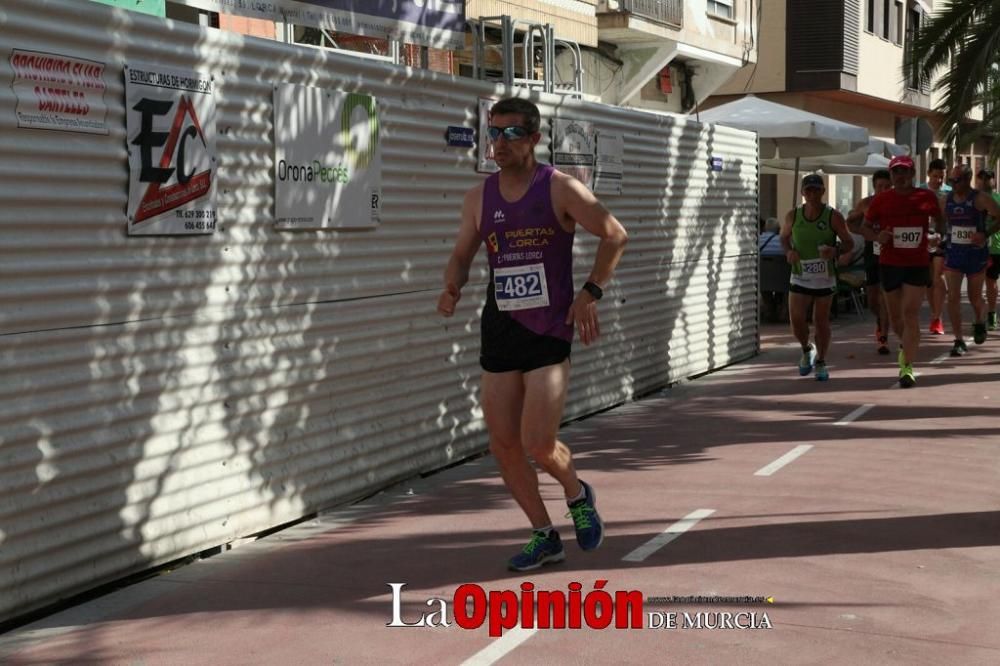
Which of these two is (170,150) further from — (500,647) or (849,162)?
(849,162)

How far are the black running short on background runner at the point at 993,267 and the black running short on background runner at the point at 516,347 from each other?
46.1 ft

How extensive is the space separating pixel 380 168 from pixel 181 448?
2.59 m

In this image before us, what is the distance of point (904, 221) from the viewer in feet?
47.9

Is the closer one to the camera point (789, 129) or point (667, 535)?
point (667, 535)

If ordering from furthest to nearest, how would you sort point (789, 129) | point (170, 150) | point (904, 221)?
point (789, 129)
point (904, 221)
point (170, 150)

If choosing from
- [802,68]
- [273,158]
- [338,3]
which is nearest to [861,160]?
[802,68]

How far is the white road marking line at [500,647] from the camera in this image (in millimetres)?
5773

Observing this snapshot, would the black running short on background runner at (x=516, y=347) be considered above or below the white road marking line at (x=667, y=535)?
above

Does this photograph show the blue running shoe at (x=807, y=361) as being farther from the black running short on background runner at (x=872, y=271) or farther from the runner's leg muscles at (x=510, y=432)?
the runner's leg muscles at (x=510, y=432)

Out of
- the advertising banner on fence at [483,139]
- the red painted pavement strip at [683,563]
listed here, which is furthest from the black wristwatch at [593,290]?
the advertising banner on fence at [483,139]

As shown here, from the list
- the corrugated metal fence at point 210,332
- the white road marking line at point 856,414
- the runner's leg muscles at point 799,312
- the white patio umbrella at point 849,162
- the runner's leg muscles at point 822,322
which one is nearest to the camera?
the corrugated metal fence at point 210,332

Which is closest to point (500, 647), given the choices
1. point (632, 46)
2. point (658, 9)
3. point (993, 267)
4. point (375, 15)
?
point (375, 15)

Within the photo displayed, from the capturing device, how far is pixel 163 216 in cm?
746

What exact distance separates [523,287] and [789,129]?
14805 millimetres
